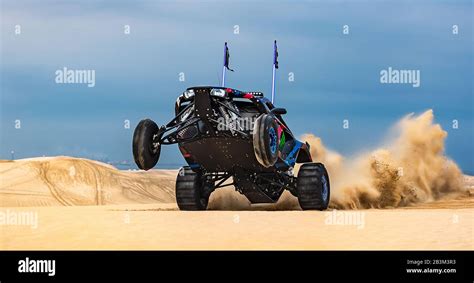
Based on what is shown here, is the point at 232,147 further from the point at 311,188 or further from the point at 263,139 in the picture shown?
the point at 311,188

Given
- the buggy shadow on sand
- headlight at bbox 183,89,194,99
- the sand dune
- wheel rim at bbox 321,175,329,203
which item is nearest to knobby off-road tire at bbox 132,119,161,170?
the buggy shadow on sand

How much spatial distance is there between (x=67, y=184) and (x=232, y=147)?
666 inches

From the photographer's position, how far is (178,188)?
1805cm

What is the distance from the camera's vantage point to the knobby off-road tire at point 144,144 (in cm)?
1564

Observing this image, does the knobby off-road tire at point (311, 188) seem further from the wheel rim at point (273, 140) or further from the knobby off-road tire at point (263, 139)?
the knobby off-road tire at point (263, 139)

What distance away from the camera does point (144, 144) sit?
15.6 meters

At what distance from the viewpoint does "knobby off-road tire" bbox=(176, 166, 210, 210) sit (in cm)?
1788

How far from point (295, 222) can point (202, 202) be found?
562 centimetres

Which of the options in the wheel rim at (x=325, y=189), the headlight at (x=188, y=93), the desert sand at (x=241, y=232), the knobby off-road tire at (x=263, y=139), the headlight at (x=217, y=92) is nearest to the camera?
the desert sand at (x=241, y=232)

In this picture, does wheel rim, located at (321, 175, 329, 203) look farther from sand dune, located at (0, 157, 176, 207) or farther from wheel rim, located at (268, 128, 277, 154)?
sand dune, located at (0, 157, 176, 207)

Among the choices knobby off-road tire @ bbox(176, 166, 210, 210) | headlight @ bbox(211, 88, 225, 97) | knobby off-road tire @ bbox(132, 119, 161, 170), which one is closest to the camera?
headlight @ bbox(211, 88, 225, 97)

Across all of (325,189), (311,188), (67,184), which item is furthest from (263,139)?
(67,184)

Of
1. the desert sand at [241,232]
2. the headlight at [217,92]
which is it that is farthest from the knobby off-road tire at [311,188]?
the headlight at [217,92]
